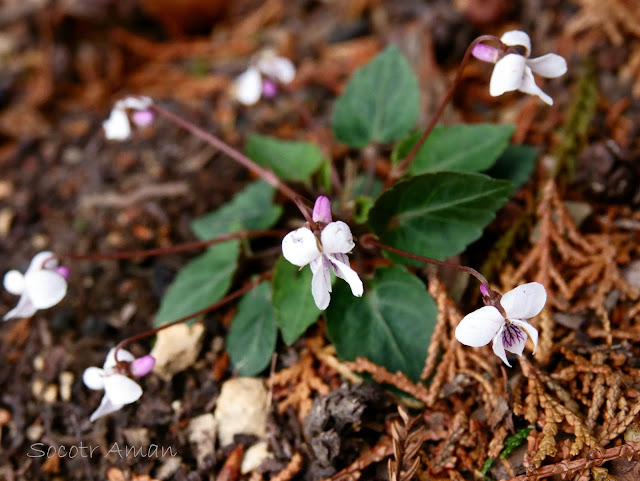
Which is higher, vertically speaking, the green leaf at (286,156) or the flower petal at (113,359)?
the green leaf at (286,156)

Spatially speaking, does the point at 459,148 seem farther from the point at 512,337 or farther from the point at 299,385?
the point at 299,385

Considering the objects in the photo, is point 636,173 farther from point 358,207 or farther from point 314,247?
point 314,247

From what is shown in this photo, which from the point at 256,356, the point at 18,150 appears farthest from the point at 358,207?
the point at 18,150

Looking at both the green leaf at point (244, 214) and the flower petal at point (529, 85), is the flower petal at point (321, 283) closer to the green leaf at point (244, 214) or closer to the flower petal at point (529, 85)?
the flower petal at point (529, 85)

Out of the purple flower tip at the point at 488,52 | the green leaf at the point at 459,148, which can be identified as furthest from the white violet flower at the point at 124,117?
the purple flower tip at the point at 488,52

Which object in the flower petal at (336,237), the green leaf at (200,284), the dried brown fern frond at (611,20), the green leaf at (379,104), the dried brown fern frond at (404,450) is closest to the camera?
the flower petal at (336,237)

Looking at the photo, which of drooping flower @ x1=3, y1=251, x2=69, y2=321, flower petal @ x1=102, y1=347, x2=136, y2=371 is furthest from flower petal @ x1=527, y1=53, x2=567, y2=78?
drooping flower @ x1=3, y1=251, x2=69, y2=321

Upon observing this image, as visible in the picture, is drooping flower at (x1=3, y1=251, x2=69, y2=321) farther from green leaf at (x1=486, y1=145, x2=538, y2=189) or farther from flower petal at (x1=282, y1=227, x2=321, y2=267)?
green leaf at (x1=486, y1=145, x2=538, y2=189)
